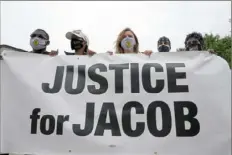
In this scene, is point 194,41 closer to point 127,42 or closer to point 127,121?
point 127,42

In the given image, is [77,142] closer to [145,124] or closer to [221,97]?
[145,124]

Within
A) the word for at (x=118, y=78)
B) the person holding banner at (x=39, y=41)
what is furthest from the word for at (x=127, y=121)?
the person holding banner at (x=39, y=41)

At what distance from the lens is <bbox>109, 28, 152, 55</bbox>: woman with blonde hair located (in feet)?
14.8

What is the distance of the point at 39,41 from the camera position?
4.58m

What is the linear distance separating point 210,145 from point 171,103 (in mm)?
572

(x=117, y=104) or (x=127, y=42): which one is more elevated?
(x=127, y=42)

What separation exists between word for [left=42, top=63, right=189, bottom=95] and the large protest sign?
1 cm

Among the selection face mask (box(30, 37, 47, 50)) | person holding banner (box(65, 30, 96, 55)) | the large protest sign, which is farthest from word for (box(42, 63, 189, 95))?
face mask (box(30, 37, 47, 50))

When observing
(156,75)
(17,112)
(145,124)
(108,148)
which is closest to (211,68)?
(156,75)

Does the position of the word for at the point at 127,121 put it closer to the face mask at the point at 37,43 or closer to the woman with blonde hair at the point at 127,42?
the woman with blonde hair at the point at 127,42

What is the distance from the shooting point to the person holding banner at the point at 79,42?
14.8ft

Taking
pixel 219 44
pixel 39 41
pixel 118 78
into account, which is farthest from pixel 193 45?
pixel 219 44

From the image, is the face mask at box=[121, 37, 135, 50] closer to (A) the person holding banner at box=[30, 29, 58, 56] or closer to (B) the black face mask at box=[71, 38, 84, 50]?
(B) the black face mask at box=[71, 38, 84, 50]

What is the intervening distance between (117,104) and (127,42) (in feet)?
2.85
